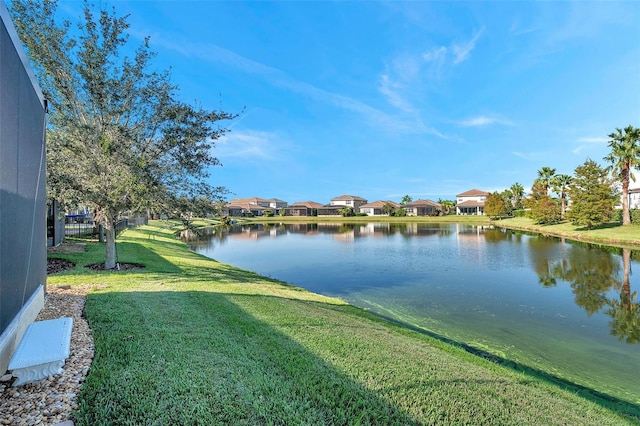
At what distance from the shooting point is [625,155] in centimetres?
3159

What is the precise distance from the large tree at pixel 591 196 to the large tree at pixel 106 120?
37.5 m

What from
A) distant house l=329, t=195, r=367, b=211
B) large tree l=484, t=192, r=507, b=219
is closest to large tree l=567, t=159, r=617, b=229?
large tree l=484, t=192, r=507, b=219

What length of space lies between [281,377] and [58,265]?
32.0 ft

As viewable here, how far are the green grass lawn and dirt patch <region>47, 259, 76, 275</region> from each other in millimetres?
3916

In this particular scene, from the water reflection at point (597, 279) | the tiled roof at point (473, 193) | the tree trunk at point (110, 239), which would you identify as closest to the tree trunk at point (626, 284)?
the water reflection at point (597, 279)

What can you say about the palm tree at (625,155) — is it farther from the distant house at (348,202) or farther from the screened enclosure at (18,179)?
the distant house at (348,202)

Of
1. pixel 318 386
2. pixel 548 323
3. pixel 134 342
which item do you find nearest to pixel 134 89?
pixel 134 342

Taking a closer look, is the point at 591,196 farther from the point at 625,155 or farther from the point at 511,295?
the point at 511,295

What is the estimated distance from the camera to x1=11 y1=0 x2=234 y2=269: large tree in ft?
27.6

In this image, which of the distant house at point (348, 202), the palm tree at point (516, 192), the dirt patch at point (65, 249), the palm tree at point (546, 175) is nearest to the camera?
the dirt patch at point (65, 249)

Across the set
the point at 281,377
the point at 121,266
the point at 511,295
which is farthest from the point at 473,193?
the point at 281,377

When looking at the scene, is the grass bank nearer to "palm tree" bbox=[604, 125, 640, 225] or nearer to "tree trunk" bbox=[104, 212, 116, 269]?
"palm tree" bbox=[604, 125, 640, 225]

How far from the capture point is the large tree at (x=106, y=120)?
27.6 ft

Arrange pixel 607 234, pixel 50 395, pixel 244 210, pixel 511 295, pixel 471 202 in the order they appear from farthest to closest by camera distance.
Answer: pixel 244 210
pixel 471 202
pixel 607 234
pixel 511 295
pixel 50 395
